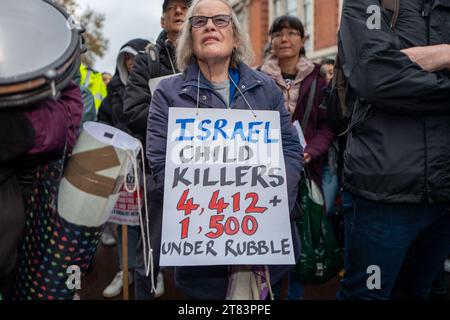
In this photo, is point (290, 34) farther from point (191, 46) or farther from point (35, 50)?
point (35, 50)

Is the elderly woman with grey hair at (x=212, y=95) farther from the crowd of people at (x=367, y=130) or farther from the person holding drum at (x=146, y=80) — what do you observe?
the person holding drum at (x=146, y=80)

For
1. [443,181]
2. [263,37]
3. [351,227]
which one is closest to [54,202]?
[351,227]

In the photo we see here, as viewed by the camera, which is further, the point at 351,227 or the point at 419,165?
the point at 351,227

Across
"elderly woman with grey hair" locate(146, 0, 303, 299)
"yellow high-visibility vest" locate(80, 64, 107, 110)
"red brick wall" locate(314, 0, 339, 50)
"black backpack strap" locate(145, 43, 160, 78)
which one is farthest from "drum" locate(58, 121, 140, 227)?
"red brick wall" locate(314, 0, 339, 50)

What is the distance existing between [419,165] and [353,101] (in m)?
0.45

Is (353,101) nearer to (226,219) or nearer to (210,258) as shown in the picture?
(226,219)

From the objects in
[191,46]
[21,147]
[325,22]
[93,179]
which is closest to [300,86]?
[191,46]

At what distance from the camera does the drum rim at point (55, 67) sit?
1.13 meters

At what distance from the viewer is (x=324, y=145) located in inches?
121

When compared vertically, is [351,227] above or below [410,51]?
below

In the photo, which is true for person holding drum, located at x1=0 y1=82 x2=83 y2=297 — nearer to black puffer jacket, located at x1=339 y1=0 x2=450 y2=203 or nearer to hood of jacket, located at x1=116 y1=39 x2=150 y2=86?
black puffer jacket, located at x1=339 y1=0 x2=450 y2=203

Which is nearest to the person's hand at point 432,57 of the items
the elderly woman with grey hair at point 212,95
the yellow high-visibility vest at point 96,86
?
the elderly woman with grey hair at point 212,95

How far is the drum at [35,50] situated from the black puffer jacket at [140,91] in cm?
133

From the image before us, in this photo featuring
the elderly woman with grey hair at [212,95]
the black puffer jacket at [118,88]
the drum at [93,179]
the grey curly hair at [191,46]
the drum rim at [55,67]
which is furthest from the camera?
the black puffer jacket at [118,88]
